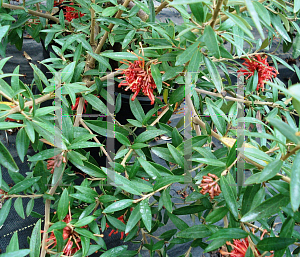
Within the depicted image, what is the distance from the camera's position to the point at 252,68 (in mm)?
747

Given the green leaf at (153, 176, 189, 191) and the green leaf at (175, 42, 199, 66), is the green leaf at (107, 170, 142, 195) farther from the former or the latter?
the green leaf at (175, 42, 199, 66)

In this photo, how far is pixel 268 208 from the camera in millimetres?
380

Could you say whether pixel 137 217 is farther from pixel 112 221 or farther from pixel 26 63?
pixel 26 63

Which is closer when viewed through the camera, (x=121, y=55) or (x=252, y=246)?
(x=252, y=246)

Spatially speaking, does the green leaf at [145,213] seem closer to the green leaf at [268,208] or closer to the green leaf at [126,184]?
the green leaf at [126,184]

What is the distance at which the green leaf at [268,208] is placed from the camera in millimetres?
379

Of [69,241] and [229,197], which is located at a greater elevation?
[229,197]

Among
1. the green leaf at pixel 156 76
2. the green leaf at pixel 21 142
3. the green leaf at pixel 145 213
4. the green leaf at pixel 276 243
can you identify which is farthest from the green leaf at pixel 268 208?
the green leaf at pixel 21 142

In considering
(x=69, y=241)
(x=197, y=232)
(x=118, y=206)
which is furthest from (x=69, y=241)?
(x=197, y=232)

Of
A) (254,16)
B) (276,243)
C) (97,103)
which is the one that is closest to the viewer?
(254,16)

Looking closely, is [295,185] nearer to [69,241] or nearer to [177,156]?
[177,156]

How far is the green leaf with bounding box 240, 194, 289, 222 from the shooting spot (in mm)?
379

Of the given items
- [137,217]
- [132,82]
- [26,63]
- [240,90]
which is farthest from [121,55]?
[26,63]

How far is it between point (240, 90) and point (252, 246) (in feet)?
1.62
